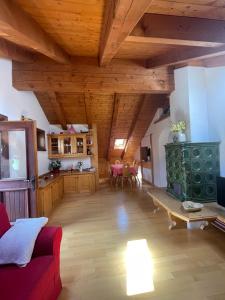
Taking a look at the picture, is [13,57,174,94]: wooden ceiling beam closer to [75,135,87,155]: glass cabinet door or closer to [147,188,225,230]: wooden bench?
[147,188,225,230]: wooden bench

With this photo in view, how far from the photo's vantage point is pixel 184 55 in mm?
3203

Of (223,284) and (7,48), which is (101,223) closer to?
(223,284)

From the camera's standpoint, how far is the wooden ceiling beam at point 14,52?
3033 mm

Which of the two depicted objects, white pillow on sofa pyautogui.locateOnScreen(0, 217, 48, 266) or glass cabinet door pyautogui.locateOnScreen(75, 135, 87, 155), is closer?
white pillow on sofa pyautogui.locateOnScreen(0, 217, 48, 266)

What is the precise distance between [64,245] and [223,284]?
200 centimetres

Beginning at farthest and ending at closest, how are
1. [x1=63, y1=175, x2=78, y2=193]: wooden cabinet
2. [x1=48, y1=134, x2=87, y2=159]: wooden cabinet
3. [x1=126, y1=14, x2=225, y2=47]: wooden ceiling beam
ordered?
[x1=48, y1=134, x2=87, y2=159]: wooden cabinet → [x1=63, y1=175, x2=78, y2=193]: wooden cabinet → [x1=126, y1=14, x2=225, y2=47]: wooden ceiling beam

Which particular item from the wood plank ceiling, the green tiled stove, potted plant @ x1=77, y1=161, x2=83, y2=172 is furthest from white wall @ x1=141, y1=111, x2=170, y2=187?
potted plant @ x1=77, y1=161, x2=83, y2=172

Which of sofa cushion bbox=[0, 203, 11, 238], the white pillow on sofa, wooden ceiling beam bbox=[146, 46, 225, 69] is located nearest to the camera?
the white pillow on sofa

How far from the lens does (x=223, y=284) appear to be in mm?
1889

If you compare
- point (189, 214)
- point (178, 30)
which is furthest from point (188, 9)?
point (189, 214)

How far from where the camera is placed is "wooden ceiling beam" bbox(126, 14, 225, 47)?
93.1 inches

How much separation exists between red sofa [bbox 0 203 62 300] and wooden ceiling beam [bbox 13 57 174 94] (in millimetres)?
2633

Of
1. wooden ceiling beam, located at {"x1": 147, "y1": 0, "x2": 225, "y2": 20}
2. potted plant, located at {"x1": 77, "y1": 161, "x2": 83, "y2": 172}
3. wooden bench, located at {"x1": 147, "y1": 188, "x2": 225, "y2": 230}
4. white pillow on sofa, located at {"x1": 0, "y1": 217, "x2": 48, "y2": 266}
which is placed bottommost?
wooden bench, located at {"x1": 147, "y1": 188, "x2": 225, "y2": 230}

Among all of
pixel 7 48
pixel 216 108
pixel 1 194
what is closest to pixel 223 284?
pixel 216 108
